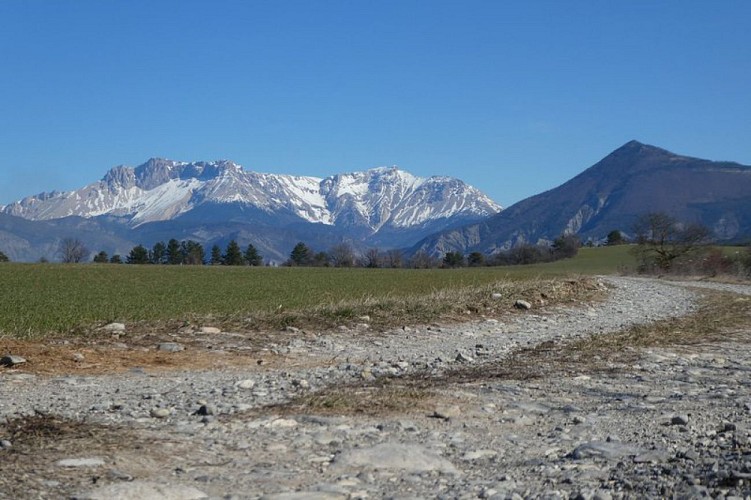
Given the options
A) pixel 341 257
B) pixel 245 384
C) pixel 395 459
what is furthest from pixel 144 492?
pixel 341 257

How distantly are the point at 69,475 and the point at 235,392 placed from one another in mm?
3944

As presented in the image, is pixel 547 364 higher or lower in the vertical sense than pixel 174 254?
lower

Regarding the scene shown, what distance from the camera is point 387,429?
7062 mm

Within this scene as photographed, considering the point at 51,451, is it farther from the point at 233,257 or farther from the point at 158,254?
the point at 158,254

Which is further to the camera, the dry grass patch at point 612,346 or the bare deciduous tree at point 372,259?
the bare deciduous tree at point 372,259

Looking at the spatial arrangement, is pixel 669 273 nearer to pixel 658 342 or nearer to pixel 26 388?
pixel 658 342

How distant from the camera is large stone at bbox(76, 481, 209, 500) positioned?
15.9ft

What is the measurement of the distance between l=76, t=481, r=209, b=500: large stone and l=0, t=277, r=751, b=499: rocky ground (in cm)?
2

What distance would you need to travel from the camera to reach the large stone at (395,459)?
5812 millimetres

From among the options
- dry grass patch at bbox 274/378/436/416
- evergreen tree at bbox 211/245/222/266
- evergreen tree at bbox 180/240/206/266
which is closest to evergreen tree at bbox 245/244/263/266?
evergreen tree at bbox 211/245/222/266

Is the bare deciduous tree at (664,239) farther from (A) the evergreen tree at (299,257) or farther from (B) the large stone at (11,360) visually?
(A) the evergreen tree at (299,257)

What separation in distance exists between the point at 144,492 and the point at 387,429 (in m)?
2.68

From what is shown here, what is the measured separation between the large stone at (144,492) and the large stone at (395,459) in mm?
1225

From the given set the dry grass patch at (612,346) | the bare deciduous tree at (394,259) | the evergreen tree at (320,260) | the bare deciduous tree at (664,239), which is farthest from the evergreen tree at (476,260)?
the dry grass patch at (612,346)
